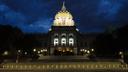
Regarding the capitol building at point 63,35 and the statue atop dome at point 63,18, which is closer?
the statue atop dome at point 63,18

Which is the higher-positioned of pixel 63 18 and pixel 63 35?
pixel 63 18

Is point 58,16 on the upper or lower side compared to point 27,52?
upper

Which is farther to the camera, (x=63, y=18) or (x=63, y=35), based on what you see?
(x=63, y=35)

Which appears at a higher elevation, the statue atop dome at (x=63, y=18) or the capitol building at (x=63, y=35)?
the statue atop dome at (x=63, y=18)

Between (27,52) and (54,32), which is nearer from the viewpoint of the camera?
(27,52)

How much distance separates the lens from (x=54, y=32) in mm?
143250

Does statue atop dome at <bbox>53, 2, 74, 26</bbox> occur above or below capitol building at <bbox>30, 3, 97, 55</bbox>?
above

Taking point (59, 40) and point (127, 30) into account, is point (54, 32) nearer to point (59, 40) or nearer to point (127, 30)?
point (59, 40)

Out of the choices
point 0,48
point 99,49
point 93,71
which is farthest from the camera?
point 99,49

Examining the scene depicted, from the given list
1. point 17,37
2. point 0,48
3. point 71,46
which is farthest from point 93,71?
point 71,46

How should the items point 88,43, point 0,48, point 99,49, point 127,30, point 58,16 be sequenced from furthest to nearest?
point 88,43, point 58,16, point 99,49, point 127,30, point 0,48

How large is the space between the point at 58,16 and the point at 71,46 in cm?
1188

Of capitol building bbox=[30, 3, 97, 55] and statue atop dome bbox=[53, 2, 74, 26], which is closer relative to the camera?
statue atop dome bbox=[53, 2, 74, 26]

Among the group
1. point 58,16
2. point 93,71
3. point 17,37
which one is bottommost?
point 93,71
